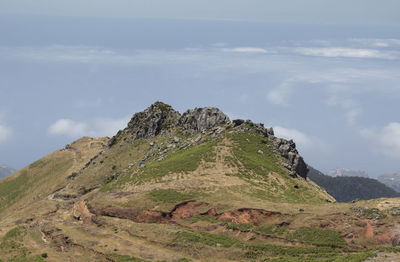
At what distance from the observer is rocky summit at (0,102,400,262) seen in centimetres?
5606

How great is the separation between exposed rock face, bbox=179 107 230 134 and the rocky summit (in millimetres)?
341

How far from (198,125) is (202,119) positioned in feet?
7.39

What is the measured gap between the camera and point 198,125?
117 meters

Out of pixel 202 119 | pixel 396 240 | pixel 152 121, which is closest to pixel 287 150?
pixel 202 119

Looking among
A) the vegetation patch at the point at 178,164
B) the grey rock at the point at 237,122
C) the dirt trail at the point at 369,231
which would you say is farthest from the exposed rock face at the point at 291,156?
the dirt trail at the point at 369,231

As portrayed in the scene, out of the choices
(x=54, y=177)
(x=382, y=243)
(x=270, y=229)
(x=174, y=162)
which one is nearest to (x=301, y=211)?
(x=270, y=229)

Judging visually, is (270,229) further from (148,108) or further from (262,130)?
(148,108)

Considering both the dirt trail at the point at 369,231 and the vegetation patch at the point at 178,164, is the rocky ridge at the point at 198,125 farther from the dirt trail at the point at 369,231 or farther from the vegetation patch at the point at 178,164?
the dirt trail at the point at 369,231

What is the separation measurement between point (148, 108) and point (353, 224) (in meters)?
96.8

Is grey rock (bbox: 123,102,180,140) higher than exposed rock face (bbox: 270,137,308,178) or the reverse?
higher

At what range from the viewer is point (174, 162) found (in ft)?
309

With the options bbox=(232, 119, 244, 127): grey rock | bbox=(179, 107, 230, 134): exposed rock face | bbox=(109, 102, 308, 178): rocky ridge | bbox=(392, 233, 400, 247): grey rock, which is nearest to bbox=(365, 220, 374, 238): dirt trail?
bbox=(392, 233, 400, 247): grey rock

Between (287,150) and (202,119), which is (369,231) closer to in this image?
(287,150)

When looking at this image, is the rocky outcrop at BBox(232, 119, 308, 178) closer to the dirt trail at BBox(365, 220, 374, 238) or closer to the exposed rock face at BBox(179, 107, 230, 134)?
the exposed rock face at BBox(179, 107, 230, 134)
